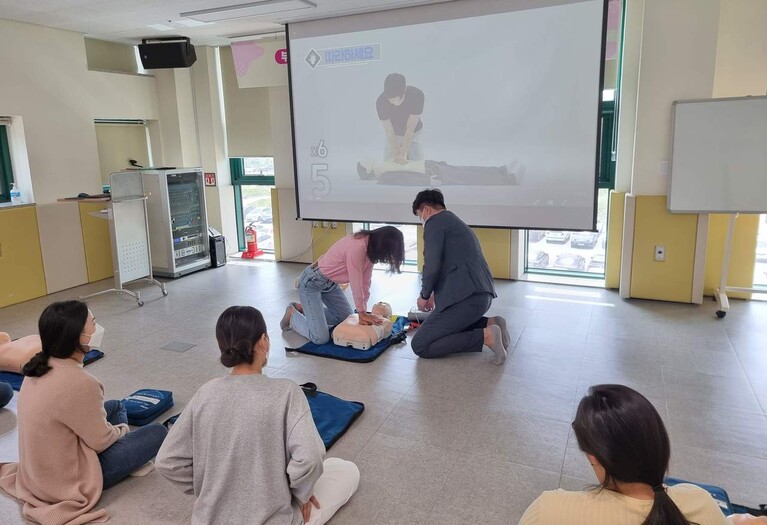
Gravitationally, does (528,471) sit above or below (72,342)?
below

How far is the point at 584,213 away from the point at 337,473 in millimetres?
3678

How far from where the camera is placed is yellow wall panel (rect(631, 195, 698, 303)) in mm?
5066

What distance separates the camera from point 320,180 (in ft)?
21.0

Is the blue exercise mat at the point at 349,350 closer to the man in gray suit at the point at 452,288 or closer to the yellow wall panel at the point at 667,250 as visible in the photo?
the man in gray suit at the point at 452,288

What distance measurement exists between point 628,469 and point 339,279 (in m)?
3.14

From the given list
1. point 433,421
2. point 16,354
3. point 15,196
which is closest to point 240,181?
point 15,196

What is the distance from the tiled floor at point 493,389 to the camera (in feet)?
8.39

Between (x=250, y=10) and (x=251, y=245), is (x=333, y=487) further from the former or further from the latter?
(x=251, y=245)

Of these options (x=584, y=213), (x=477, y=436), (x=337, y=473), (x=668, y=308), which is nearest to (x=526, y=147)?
(x=584, y=213)

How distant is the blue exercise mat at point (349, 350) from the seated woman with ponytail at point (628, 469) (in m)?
2.67

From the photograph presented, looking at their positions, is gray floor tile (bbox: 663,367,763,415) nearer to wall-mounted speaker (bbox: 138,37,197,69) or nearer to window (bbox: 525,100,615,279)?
window (bbox: 525,100,615,279)

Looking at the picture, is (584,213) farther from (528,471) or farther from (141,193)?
(141,193)

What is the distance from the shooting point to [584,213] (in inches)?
205

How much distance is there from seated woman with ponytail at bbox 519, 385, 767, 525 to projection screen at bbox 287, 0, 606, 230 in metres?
4.09
